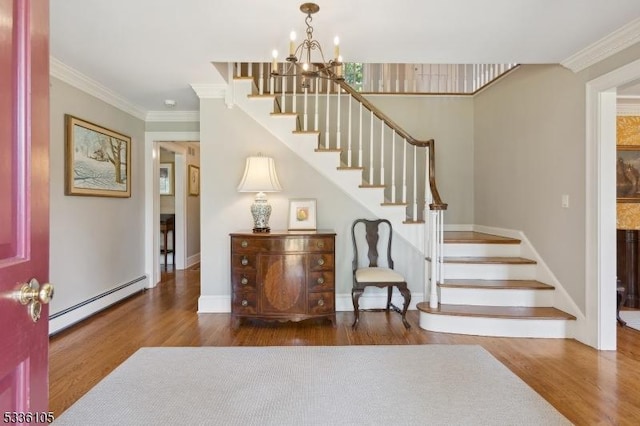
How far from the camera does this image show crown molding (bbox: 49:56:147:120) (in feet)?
10.7

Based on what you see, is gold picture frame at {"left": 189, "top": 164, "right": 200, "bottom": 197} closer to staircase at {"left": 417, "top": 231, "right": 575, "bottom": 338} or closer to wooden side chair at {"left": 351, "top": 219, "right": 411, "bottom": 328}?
wooden side chair at {"left": 351, "top": 219, "right": 411, "bottom": 328}

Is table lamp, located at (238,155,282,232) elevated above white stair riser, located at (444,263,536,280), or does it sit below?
above

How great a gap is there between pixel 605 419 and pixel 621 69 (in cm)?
239

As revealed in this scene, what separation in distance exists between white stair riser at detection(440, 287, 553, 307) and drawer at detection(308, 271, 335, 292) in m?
1.10

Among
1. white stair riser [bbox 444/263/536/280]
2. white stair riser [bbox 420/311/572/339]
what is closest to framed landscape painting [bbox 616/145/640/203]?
white stair riser [bbox 444/263/536/280]

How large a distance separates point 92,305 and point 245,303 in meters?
1.75

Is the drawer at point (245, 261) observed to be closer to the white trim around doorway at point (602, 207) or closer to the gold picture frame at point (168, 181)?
the white trim around doorway at point (602, 207)

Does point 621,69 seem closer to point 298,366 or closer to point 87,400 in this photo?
point 298,366

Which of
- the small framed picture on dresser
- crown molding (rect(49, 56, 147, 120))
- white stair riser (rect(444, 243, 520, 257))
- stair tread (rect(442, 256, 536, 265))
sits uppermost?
crown molding (rect(49, 56, 147, 120))

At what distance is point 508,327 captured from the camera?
3.17 m

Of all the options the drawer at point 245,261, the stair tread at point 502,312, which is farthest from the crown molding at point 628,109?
the drawer at point 245,261

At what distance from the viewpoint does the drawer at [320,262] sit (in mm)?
3381

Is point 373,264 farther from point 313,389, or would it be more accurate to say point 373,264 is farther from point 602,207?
point 602,207

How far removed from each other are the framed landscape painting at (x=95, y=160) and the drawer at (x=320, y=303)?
98.6 inches
